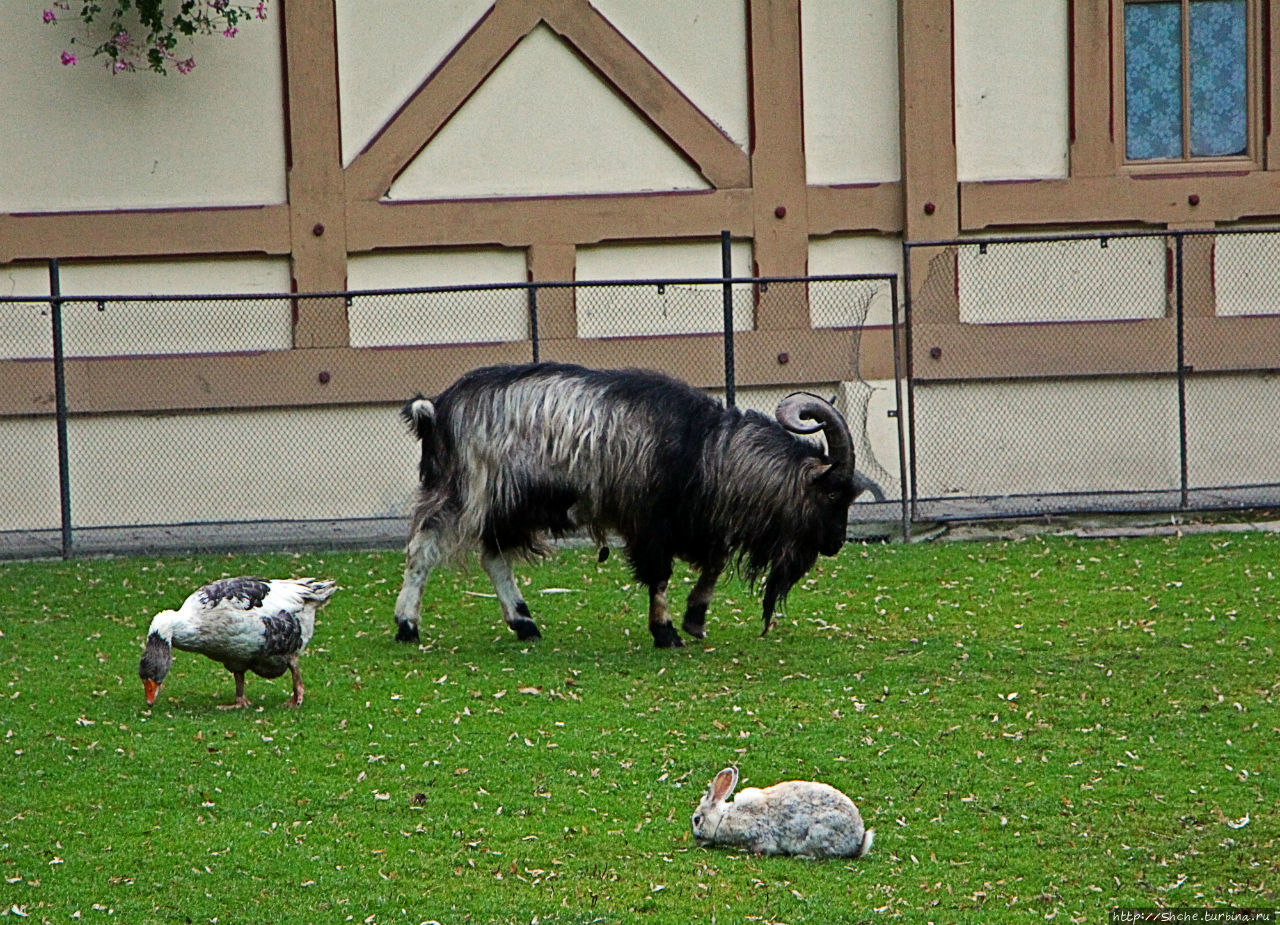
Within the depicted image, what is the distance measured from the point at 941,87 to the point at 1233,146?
9.07 feet

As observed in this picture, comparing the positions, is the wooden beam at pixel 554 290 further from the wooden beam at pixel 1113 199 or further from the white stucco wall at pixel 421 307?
the wooden beam at pixel 1113 199

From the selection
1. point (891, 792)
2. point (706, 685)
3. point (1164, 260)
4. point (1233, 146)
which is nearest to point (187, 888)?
point (891, 792)

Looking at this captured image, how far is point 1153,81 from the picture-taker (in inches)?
593

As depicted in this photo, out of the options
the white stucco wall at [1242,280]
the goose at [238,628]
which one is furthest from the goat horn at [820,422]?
the white stucco wall at [1242,280]

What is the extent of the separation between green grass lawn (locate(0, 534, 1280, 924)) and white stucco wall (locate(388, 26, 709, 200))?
455 cm

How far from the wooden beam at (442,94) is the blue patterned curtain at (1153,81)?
531 centimetres

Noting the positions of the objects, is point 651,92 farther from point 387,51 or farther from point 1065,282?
point 1065,282

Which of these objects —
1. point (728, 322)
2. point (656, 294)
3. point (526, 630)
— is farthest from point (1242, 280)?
point (526, 630)

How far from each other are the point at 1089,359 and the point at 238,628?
30.6ft

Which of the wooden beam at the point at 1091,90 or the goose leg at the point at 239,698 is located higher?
the wooden beam at the point at 1091,90

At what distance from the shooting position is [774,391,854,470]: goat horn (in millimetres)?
9109

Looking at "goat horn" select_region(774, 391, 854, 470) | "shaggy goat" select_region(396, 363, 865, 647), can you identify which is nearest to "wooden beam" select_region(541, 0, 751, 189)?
"shaggy goat" select_region(396, 363, 865, 647)

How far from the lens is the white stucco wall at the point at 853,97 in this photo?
14.8 m

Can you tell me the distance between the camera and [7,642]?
9938 millimetres
